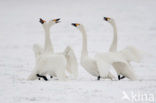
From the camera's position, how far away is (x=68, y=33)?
30969 millimetres

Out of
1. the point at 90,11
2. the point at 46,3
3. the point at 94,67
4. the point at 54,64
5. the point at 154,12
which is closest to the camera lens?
the point at 54,64

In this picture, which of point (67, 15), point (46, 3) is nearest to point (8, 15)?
point (67, 15)

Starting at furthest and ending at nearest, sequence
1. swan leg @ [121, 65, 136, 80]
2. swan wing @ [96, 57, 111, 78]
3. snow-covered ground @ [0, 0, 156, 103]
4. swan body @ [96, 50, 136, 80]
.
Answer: swan leg @ [121, 65, 136, 80] → swan body @ [96, 50, 136, 80] → swan wing @ [96, 57, 111, 78] → snow-covered ground @ [0, 0, 156, 103]

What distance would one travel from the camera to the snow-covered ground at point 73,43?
767 centimetres

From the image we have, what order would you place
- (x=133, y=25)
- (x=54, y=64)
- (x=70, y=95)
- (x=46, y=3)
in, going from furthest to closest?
(x=46, y=3) < (x=133, y=25) < (x=54, y=64) < (x=70, y=95)

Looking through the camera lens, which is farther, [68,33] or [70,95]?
[68,33]

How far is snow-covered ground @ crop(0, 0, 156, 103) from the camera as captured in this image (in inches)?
302

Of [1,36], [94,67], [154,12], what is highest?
[154,12]

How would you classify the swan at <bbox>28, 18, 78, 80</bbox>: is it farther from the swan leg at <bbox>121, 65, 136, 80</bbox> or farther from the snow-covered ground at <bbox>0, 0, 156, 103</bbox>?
the swan leg at <bbox>121, 65, 136, 80</bbox>

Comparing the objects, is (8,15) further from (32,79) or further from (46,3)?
(32,79)

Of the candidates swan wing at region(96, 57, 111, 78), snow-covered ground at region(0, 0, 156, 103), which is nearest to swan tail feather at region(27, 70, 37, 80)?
snow-covered ground at region(0, 0, 156, 103)

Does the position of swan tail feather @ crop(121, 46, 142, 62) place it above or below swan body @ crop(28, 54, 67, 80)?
above

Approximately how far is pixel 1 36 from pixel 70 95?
23133 mm

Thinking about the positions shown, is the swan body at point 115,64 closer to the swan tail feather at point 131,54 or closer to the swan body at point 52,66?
the swan tail feather at point 131,54
